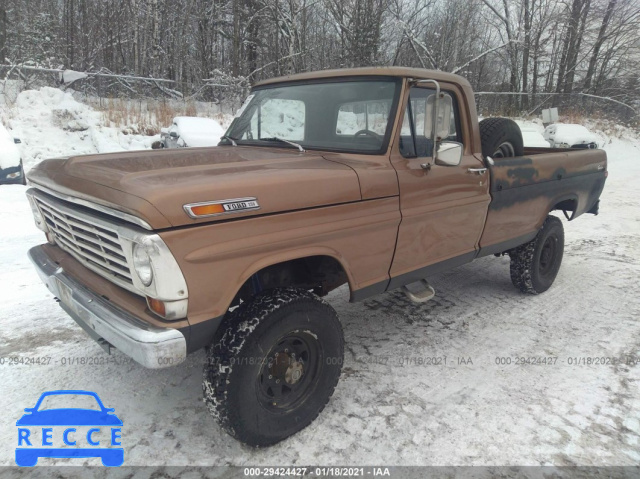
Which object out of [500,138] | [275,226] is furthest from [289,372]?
[500,138]

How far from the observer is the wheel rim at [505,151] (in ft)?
13.9

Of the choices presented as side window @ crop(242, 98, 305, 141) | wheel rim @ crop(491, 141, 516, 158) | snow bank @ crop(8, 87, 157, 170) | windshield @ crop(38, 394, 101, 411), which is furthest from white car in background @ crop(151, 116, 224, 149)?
windshield @ crop(38, 394, 101, 411)

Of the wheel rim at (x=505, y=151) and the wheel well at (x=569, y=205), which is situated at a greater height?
the wheel rim at (x=505, y=151)

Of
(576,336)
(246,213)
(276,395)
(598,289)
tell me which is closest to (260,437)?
(276,395)

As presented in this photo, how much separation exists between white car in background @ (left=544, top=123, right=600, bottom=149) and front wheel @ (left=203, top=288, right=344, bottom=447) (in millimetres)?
15299

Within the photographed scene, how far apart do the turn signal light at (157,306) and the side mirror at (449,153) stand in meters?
2.06

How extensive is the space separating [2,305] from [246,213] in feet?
10.7

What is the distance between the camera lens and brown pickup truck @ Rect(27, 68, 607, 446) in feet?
6.73

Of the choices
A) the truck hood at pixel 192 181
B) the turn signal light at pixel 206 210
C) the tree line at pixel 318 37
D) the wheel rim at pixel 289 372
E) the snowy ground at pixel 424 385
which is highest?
Result: the tree line at pixel 318 37

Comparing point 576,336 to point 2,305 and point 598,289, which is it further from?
point 2,305

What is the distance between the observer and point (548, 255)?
488cm

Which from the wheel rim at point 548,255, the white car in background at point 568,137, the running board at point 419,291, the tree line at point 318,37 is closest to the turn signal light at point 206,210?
the running board at point 419,291

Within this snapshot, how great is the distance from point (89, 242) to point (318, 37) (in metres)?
24.7

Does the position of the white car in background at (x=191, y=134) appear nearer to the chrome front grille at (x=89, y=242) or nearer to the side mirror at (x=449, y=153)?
the chrome front grille at (x=89, y=242)
